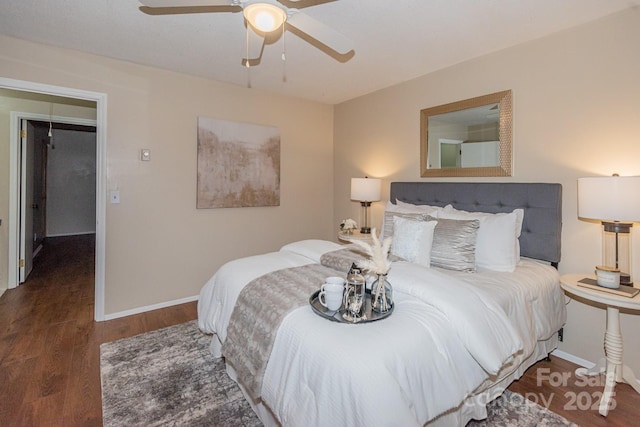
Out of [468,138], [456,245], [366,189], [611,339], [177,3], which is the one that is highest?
[177,3]

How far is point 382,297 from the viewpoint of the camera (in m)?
1.52

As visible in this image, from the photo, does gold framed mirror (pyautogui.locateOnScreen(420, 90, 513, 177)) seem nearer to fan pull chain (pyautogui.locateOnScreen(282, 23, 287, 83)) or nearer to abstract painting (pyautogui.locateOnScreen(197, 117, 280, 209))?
fan pull chain (pyautogui.locateOnScreen(282, 23, 287, 83))

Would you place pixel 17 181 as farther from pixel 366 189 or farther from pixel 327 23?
pixel 366 189

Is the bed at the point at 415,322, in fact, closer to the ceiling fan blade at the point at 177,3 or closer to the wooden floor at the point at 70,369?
the wooden floor at the point at 70,369

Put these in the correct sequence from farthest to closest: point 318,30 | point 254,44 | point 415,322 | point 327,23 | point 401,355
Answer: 1. point 254,44
2. point 327,23
3. point 318,30
4. point 415,322
5. point 401,355

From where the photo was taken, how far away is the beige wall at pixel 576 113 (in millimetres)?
2105

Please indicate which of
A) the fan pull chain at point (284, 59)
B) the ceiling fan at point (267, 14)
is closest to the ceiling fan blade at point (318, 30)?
the ceiling fan at point (267, 14)

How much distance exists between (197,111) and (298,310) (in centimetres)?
279

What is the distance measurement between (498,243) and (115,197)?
3420 mm

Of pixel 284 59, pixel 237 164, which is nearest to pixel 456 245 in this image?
pixel 284 59

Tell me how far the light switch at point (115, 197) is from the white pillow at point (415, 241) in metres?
2.66

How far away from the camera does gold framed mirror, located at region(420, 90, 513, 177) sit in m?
2.71

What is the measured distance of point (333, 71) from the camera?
10.6 ft

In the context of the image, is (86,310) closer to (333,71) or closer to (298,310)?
(298,310)
